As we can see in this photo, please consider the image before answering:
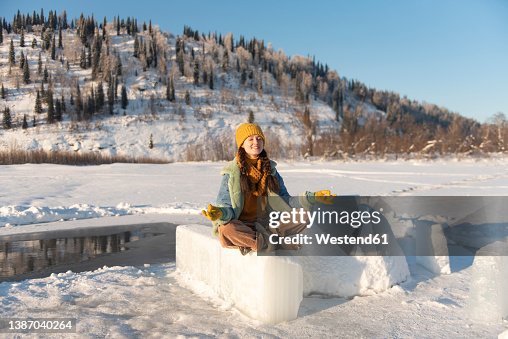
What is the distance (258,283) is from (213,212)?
2.06ft

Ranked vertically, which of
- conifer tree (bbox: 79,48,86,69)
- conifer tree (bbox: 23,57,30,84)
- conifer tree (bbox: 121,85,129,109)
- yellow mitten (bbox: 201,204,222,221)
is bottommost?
yellow mitten (bbox: 201,204,222,221)

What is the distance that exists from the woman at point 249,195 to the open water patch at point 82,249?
7.65 ft

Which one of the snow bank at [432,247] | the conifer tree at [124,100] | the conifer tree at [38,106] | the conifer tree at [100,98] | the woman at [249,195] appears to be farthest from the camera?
the conifer tree at [124,100]

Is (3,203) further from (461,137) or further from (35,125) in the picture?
(35,125)

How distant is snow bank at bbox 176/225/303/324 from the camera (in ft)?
10.7

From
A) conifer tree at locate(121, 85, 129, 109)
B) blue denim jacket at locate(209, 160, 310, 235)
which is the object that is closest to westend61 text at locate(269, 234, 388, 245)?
blue denim jacket at locate(209, 160, 310, 235)

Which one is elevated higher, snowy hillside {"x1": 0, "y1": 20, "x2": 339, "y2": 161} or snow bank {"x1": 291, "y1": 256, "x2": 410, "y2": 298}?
snowy hillside {"x1": 0, "y1": 20, "x2": 339, "y2": 161}

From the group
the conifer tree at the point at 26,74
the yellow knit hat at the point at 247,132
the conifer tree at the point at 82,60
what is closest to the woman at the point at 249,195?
the yellow knit hat at the point at 247,132

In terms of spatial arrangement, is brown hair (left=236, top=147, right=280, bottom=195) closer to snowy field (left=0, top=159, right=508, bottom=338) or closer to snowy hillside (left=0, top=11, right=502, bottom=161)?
snowy field (left=0, top=159, right=508, bottom=338)

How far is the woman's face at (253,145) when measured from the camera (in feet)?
12.1

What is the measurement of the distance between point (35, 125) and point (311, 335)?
2648 inches

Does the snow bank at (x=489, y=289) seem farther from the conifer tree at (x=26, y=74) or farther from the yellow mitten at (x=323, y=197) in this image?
the conifer tree at (x=26, y=74)

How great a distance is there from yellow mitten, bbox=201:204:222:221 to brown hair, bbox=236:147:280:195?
0.34 metres

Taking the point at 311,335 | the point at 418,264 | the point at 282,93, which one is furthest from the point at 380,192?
the point at 282,93
